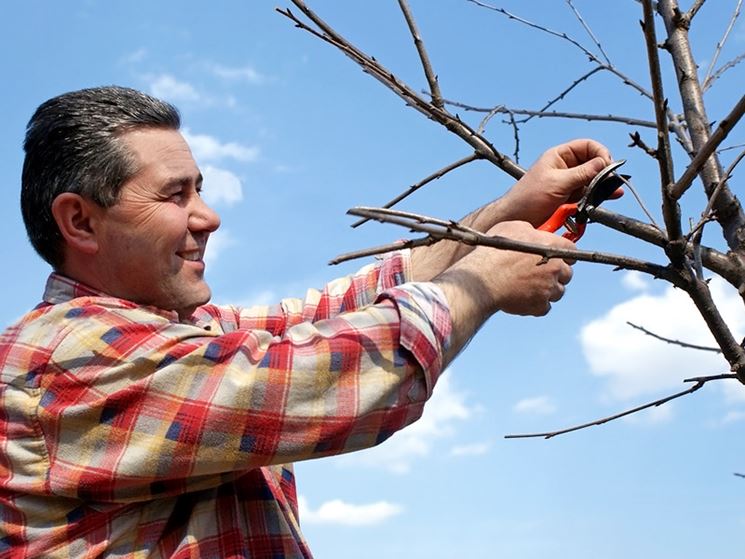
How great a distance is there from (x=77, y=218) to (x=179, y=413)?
0.61m

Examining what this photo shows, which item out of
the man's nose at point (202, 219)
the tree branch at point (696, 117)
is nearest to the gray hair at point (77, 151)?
the man's nose at point (202, 219)

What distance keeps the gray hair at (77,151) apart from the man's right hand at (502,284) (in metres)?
0.84

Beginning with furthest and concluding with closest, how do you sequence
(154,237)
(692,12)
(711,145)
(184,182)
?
1. (692,12)
2. (184,182)
3. (154,237)
4. (711,145)

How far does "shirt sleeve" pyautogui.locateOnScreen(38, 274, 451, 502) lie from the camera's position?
1739mm

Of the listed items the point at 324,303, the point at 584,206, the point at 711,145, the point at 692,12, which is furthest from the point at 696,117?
the point at 324,303

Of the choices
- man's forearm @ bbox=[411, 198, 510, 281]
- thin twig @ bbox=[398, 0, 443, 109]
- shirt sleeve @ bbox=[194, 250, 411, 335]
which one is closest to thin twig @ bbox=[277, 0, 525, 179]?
thin twig @ bbox=[398, 0, 443, 109]

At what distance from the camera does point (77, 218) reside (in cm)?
209

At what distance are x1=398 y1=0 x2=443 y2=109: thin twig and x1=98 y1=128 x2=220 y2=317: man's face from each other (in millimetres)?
639

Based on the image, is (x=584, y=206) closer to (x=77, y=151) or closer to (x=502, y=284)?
(x=502, y=284)

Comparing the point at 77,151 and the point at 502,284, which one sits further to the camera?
the point at 77,151

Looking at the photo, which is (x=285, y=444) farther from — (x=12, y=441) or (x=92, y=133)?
(x=92, y=133)

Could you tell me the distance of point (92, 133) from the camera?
210cm

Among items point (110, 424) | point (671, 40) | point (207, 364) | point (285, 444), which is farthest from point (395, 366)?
point (671, 40)

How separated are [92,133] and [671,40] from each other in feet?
5.60
